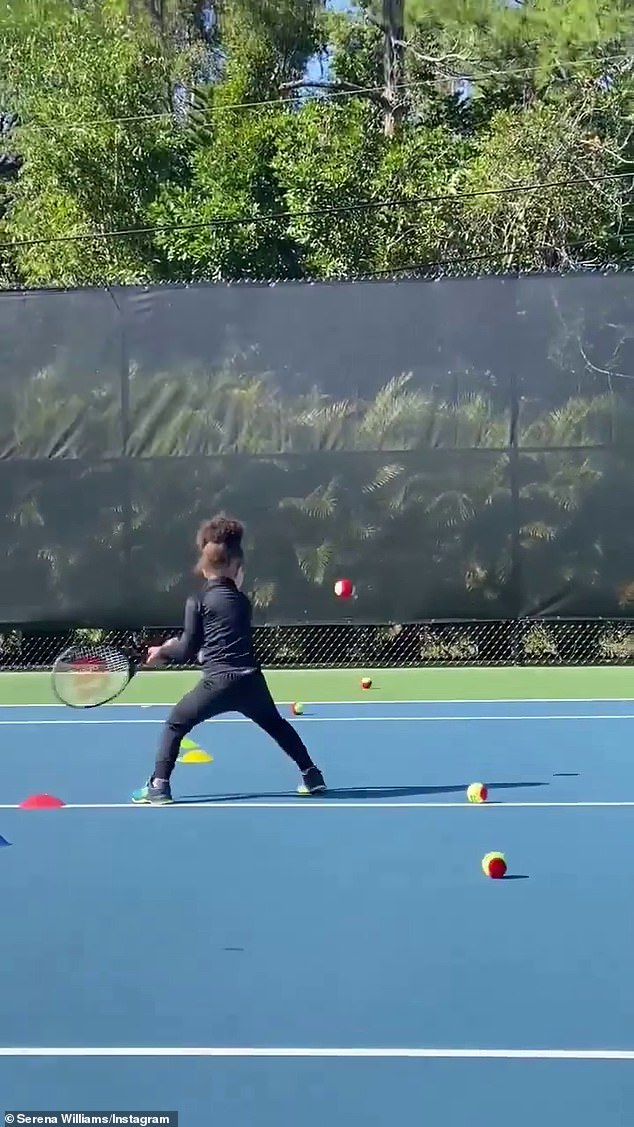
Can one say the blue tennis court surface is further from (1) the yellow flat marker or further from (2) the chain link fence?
(2) the chain link fence

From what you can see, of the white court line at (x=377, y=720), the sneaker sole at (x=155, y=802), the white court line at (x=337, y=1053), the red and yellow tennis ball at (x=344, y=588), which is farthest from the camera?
the red and yellow tennis ball at (x=344, y=588)

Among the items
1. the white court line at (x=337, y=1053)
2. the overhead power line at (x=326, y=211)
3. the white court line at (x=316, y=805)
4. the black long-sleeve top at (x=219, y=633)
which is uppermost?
the overhead power line at (x=326, y=211)

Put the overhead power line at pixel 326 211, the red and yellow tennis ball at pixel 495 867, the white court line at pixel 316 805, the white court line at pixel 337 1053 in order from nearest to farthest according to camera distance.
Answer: the white court line at pixel 337 1053
the red and yellow tennis ball at pixel 495 867
the white court line at pixel 316 805
the overhead power line at pixel 326 211

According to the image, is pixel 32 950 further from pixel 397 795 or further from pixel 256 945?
pixel 397 795

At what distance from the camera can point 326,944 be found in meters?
4.00

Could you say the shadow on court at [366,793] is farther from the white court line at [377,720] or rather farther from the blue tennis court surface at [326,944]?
the white court line at [377,720]

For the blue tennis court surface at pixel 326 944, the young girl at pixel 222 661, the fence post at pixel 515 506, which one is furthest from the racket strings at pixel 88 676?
the fence post at pixel 515 506

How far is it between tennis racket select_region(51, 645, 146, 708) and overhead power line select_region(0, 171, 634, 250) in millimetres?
9211

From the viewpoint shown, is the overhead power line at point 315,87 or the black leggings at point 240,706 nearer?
the black leggings at point 240,706

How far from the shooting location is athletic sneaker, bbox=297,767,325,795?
6102 millimetres

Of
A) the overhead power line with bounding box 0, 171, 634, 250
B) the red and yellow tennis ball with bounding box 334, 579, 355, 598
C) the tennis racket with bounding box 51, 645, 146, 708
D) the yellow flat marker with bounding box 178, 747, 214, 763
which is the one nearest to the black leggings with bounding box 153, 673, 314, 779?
the tennis racket with bounding box 51, 645, 146, 708

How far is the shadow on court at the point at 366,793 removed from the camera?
19.9ft

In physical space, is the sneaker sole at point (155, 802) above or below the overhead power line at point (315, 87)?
below

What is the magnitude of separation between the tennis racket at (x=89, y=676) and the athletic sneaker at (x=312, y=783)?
103 cm
